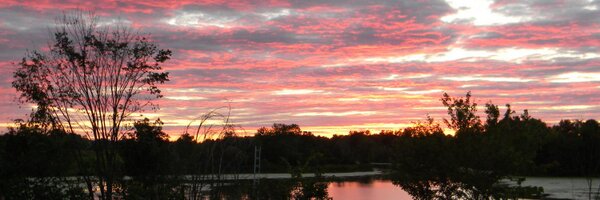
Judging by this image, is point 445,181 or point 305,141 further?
point 305,141

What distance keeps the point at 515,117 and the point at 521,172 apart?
1.48 m

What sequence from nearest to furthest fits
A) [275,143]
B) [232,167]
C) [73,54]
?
[232,167]
[73,54]
[275,143]

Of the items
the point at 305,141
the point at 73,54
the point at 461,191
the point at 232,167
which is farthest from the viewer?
the point at 305,141

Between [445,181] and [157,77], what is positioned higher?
[157,77]

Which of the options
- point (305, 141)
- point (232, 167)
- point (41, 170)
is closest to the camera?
point (232, 167)

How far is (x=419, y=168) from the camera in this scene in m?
16.7

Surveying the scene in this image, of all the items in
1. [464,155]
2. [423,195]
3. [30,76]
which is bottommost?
[423,195]

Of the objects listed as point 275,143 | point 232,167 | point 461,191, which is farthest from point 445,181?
point 275,143

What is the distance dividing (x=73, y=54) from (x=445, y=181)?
31.5 feet

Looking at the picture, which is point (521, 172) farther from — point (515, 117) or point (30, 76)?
point (30, 76)

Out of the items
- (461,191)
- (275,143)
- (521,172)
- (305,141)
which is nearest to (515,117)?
(521,172)

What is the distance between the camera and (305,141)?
8669 cm

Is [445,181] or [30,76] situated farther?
[445,181]

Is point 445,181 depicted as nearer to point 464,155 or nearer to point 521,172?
point 464,155
